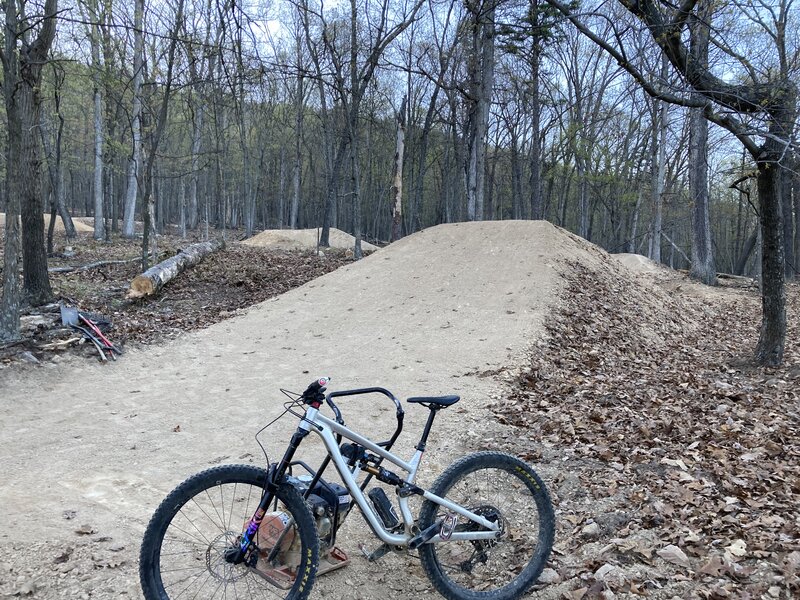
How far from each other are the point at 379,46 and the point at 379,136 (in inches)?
877

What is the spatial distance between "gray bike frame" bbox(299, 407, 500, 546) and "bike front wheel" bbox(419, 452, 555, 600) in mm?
35

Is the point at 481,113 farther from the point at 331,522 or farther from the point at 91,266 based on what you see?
the point at 331,522

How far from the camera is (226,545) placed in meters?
2.73

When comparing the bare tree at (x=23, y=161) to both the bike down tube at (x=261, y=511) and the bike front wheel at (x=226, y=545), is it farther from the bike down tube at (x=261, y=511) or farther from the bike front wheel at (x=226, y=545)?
the bike down tube at (x=261, y=511)

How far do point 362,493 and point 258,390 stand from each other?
454 cm

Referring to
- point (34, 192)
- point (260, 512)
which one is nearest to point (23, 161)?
point (34, 192)

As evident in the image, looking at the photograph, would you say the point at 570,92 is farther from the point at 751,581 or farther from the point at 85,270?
the point at 751,581

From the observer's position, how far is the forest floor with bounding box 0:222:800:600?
3.24 meters

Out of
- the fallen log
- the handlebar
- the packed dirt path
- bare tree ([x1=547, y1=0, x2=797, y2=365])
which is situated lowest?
the packed dirt path

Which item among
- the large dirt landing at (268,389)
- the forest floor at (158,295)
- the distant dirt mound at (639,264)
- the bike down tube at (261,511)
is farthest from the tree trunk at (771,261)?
the distant dirt mound at (639,264)

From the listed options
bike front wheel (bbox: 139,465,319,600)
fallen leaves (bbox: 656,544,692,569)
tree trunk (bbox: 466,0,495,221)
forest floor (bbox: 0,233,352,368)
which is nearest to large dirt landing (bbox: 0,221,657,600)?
bike front wheel (bbox: 139,465,319,600)

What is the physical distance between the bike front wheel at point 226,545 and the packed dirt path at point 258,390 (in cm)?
37

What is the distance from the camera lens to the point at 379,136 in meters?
39.5

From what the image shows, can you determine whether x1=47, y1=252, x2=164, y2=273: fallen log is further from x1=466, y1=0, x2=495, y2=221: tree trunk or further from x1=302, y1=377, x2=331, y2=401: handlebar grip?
x1=302, y1=377, x2=331, y2=401: handlebar grip
